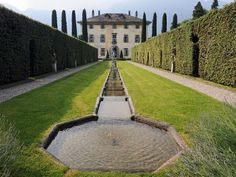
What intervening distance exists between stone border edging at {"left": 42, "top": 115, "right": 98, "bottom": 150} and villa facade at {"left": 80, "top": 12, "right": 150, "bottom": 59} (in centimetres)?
7449

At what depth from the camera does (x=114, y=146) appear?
6.45 metres

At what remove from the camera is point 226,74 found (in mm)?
14555

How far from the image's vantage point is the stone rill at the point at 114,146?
5391 mm

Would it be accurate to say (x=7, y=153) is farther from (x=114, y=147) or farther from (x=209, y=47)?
(x=209, y=47)

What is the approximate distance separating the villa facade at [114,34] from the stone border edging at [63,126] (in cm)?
7449

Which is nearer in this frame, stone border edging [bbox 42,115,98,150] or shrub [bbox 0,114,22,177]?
shrub [bbox 0,114,22,177]

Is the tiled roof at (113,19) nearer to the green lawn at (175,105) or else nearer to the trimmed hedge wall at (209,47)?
the trimmed hedge wall at (209,47)

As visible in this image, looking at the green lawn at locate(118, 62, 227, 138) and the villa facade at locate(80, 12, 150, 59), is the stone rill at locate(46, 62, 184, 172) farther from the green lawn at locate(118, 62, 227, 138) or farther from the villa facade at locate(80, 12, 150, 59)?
the villa facade at locate(80, 12, 150, 59)

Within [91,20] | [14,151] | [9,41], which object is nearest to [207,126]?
[14,151]

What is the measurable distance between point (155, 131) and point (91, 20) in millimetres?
78080

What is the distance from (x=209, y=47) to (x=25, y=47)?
9.41m

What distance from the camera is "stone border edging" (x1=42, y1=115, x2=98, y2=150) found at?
6.33 meters

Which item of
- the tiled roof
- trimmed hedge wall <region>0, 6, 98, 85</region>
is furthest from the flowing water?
the tiled roof

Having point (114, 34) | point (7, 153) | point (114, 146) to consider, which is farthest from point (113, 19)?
point (7, 153)
